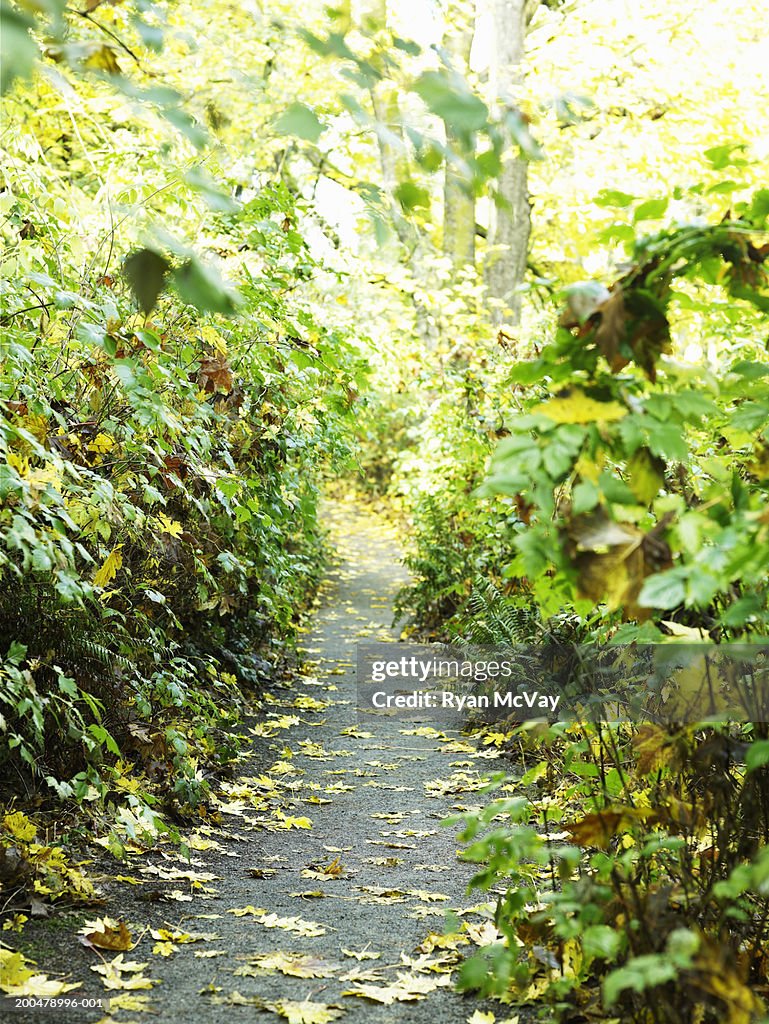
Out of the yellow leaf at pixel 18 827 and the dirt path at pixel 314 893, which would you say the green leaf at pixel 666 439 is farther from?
the yellow leaf at pixel 18 827

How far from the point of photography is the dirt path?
2695 millimetres

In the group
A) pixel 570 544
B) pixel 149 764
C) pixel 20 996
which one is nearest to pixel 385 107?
pixel 570 544

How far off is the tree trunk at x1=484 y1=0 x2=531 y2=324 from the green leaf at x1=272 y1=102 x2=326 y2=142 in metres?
11.0

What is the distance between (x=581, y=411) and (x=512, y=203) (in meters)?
12.3

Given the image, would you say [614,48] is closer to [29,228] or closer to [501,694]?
[501,694]

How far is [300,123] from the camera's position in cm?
178

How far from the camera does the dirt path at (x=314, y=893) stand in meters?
2.70

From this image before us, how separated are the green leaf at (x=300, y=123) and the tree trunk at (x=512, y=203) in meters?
11.0

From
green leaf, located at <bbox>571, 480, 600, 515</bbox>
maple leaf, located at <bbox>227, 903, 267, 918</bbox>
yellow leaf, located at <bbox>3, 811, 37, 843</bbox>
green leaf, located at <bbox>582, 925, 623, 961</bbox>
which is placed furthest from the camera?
maple leaf, located at <bbox>227, 903, 267, 918</bbox>

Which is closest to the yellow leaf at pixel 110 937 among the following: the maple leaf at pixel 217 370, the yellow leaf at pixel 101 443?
the yellow leaf at pixel 101 443

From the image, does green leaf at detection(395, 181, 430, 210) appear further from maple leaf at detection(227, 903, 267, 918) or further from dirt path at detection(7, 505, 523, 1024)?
maple leaf at detection(227, 903, 267, 918)

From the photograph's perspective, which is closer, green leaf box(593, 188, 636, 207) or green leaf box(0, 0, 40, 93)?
green leaf box(0, 0, 40, 93)

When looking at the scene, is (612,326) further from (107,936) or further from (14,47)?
(107,936)

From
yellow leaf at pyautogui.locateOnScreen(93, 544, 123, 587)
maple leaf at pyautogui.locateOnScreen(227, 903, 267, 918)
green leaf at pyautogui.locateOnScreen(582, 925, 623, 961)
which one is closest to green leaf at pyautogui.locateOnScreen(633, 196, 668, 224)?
green leaf at pyautogui.locateOnScreen(582, 925, 623, 961)
